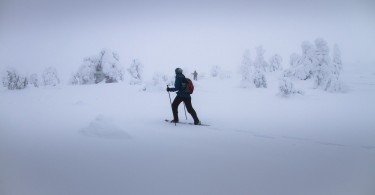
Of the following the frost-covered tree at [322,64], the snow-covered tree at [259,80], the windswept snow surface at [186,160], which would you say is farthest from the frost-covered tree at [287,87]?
the windswept snow surface at [186,160]

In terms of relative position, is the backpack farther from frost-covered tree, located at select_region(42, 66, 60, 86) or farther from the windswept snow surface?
frost-covered tree, located at select_region(42, 66, 60, 86)

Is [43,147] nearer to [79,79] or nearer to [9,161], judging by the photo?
[9,161]

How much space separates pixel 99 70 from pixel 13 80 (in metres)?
11.2

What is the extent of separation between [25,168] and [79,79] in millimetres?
34411

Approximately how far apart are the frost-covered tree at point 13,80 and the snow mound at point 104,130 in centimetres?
2560

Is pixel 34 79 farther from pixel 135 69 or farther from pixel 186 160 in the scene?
pixel 186 160

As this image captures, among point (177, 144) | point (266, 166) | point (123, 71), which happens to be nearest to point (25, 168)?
point (177, 144)

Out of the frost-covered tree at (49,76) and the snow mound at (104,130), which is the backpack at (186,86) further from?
the frost-covered tree at (49,76)

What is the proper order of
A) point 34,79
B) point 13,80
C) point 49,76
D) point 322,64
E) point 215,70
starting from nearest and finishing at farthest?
point 322,64 → point 13,80 → point 34,79 → point 49,76 → point 215,70

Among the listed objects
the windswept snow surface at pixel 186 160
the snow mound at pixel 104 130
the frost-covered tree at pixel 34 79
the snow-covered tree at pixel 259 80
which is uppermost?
the frost-covered tree at pixel 34 79

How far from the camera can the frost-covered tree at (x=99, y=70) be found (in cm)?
3597

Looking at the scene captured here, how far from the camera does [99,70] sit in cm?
3662

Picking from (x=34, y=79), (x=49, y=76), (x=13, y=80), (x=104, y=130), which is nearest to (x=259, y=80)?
(x=104, y=130)

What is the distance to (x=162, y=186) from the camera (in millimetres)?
3664
